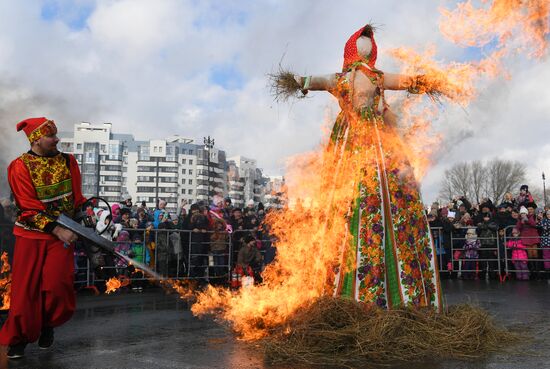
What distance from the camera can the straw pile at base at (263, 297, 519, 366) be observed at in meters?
4.08

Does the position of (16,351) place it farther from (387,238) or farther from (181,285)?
(181,285)

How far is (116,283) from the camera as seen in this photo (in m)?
10.9

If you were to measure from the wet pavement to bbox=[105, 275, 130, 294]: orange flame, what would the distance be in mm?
2148

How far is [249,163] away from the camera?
511ft

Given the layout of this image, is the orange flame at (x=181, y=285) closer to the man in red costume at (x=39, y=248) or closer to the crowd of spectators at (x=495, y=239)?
the man in red costume at (x=39, y=248)

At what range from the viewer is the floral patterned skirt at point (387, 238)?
16.2ft

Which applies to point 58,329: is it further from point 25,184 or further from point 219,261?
point 219,261

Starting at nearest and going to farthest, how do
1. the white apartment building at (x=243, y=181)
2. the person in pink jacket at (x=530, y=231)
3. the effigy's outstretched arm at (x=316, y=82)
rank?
the effigy's outstretched arm at (x=316, y=82), the person in pink jacket at (x=530, y=231), the white apartment building at (x=243, y=181)

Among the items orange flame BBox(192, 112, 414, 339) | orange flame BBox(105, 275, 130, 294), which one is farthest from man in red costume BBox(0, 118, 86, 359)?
orange flame BBox(105, 275, 130, 294)

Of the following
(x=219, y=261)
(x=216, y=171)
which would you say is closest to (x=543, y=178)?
(x=219, y=261)

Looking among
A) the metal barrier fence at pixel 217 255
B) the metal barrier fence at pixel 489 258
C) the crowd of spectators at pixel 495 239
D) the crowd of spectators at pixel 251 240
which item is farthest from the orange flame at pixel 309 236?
the crowd of spectators at pixel 495 239

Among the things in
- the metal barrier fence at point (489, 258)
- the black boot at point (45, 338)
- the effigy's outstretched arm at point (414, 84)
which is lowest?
the black boot at point (45, 338)

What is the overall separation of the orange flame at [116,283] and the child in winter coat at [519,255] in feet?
29.2

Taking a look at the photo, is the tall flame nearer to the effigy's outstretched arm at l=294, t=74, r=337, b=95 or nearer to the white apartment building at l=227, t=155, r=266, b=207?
the effigy's outstretched arm at l=294, t=74, r=337, b=95
